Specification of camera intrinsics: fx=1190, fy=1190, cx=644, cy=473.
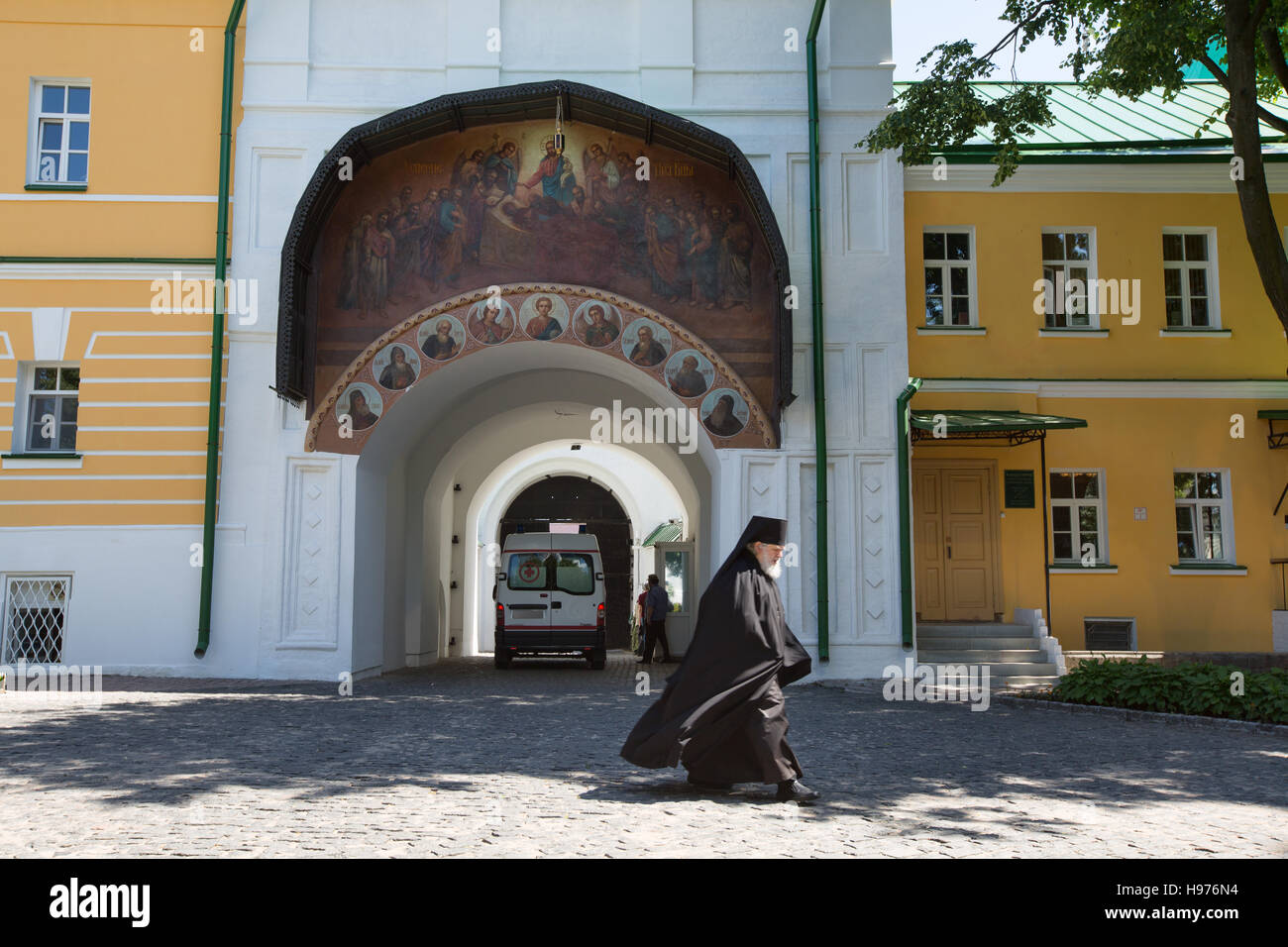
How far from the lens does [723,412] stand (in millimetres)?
17094

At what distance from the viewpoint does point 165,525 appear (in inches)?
676

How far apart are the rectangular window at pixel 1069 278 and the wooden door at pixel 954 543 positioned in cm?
289

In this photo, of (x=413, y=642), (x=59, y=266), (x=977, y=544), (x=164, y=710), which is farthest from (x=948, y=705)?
(x=59, y=266)

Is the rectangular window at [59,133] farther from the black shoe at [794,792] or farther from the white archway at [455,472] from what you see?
the black shoe at [794,792]

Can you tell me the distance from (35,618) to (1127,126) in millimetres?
19484

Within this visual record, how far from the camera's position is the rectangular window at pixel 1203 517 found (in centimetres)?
1905

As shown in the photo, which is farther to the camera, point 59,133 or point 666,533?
point 666,533

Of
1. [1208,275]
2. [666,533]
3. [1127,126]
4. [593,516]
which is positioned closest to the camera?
[1208,275]

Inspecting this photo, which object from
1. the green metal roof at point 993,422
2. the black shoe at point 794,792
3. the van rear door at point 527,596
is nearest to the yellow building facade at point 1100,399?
the green metal roof at point 993,422

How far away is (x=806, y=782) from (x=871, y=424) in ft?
31.0

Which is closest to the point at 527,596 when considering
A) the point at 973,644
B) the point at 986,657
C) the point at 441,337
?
the point at 441,337

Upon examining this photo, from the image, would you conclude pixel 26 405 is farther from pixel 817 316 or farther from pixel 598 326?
pixel 817 316

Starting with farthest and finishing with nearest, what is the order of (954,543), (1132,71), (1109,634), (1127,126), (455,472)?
(455,472)
(1127,126)
(954,543)
(1109,634)
(1132,71)

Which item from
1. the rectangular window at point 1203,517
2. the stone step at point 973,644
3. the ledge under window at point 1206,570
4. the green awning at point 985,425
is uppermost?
the green awning at point 985,425
